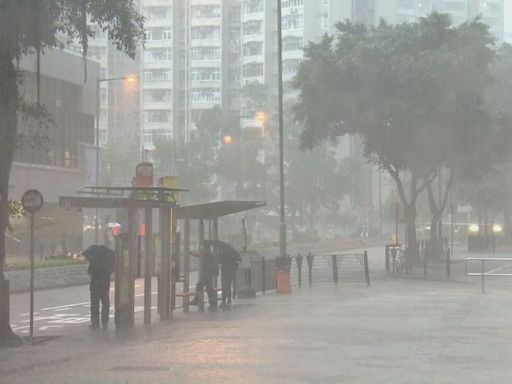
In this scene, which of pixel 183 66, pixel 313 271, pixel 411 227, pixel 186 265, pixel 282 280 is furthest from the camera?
pixel 183 66

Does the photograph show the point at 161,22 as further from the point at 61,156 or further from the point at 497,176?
the point at 61,156

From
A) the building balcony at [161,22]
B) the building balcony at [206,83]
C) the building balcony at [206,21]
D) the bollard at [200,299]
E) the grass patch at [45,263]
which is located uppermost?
the building balcony at [206,21]

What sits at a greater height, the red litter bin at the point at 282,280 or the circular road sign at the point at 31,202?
the circular road sign at the point at 31,202

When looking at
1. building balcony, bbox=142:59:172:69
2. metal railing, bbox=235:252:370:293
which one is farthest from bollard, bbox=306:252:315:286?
building balcony, bbox=142:59:172:69

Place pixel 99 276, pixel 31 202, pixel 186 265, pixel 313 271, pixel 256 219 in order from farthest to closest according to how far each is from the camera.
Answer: pixel 256 219
pixel 313 271
pixel 186 265
pixel 99 276
pixel 31 202

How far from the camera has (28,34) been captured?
484 inches

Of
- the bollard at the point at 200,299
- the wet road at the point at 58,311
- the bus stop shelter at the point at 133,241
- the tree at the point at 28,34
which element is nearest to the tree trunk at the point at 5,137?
the tree at the point at 28,34

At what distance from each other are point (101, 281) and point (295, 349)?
5241 mm

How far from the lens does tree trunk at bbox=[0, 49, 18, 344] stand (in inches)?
492

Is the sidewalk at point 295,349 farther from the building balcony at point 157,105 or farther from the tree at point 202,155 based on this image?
the building balcony at point 157,105

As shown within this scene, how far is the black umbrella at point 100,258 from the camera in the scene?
15414 millimetres

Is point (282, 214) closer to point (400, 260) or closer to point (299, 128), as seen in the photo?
point (400, 260)

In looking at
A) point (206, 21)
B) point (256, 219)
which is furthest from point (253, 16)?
point (256, 219)

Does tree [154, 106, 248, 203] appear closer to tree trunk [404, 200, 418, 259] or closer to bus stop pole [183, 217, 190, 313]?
Answer: tree trunk [404, 200, 418, 259]
